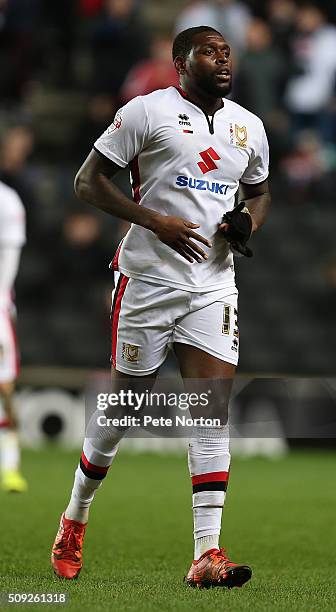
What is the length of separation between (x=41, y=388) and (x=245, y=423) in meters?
2.06

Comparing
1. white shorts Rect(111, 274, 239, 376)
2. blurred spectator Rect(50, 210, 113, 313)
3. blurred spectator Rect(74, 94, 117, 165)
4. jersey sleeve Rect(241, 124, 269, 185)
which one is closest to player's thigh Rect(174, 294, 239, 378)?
white shorts Rect(111, 274, 239, 376)

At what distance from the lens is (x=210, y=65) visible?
16.2 ft

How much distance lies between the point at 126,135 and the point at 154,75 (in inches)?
334

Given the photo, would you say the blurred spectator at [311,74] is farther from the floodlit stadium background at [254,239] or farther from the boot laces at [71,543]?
the boot laces at [71,543]


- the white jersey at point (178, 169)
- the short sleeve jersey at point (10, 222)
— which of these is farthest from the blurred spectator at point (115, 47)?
the white jersey at point (178, 169)

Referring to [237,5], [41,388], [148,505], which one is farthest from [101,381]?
[237,5]

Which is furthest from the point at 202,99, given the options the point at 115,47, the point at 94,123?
the point at 115,47

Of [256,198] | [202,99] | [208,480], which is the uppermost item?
[202,99]

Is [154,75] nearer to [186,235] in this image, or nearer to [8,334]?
[8,334]

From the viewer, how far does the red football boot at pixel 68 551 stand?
5.05 m

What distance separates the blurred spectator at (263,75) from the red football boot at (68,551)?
29.4 feet

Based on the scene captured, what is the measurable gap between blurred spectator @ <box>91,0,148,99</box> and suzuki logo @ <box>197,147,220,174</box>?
30.3ft

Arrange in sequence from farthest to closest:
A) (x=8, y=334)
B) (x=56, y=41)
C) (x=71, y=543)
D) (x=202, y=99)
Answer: (x=56, y=41) → (x=8, y=334) → (x=71, y=543) → (x=202, y=99)

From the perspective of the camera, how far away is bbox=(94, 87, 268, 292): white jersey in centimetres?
488
